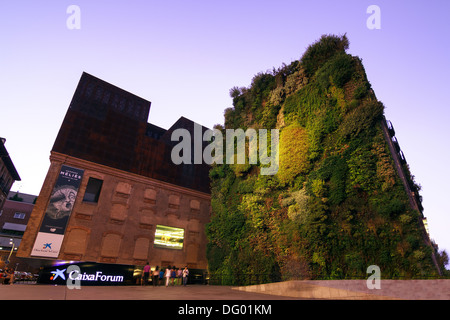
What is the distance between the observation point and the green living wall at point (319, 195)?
14180 mm

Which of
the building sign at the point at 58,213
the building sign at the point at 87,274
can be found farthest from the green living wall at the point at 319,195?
the building sign at the point at 58,213

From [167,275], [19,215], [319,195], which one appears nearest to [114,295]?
[167,275]

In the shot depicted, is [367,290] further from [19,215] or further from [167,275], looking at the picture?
[19,215]

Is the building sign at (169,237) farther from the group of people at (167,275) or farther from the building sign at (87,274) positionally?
the building sign at (87,274)

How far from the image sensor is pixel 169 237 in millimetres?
27547

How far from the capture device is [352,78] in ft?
62.0

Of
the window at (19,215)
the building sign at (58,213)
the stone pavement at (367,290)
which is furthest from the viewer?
the window at (19,215)

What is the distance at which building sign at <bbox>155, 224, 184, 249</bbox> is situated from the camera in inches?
1056

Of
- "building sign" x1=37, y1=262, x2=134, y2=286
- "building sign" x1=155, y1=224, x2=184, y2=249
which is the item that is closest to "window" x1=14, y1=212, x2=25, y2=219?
"building sign" x1=37, y1=262, x2=134, y2=286

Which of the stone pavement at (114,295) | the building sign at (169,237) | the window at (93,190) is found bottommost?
the stone pavement at (114,295)

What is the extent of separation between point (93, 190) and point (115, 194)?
7.25 ft

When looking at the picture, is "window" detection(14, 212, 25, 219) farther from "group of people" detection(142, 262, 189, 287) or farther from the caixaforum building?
"group of people" detection(142, 262, 189, 287)

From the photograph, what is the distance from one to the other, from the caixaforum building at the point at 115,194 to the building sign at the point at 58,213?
74 mm

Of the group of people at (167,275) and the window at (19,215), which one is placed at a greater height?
the window at (19,215)
